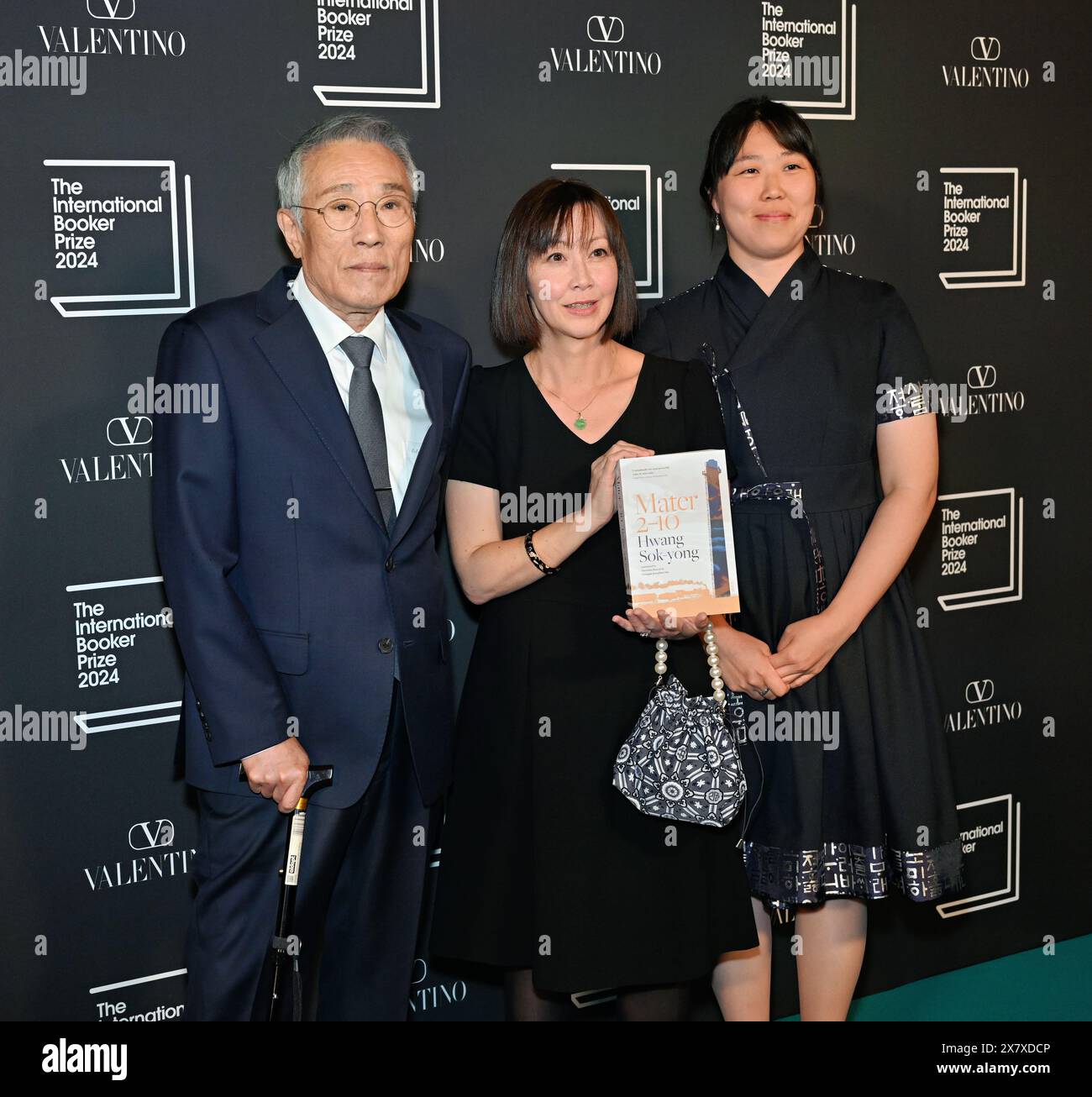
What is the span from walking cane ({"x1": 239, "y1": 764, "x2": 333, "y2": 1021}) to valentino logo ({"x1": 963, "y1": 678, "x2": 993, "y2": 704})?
6.96 ft

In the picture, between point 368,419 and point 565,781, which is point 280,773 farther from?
point 368,419

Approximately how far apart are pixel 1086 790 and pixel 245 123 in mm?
3019

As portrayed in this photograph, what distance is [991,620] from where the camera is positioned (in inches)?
143

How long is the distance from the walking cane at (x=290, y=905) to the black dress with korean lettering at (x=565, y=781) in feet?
1.11

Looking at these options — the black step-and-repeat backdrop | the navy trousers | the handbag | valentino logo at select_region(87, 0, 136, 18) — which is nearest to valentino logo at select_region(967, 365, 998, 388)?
the black step-and-repeat backdrop

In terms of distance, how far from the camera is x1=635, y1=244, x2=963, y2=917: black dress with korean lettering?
2635mm

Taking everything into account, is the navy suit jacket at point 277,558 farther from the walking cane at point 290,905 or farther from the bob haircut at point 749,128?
the bob haircut at point 749,128

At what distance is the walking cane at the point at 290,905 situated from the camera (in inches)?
87.2

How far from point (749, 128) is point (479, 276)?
0.72 m

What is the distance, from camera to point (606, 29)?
302cm

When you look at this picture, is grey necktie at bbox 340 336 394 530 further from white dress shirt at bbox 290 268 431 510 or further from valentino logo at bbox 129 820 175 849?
valentino logo at bbox 129 820 175 849
